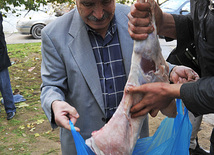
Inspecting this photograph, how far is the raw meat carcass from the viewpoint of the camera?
1.63m

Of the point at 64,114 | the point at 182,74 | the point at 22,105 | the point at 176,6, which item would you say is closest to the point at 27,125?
the point at 22,105

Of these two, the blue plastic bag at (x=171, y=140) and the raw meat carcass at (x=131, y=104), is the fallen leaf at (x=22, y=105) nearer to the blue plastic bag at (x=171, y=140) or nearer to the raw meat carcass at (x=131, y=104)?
the blue plastic bag at (x=171, y=140)

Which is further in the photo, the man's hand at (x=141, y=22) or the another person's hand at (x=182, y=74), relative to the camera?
the another person's hand at (x=182, y=74)

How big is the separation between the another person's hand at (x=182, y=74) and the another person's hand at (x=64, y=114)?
848 millimetres

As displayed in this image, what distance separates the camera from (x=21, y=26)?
40.3ft

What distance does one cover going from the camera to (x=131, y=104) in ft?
5.58

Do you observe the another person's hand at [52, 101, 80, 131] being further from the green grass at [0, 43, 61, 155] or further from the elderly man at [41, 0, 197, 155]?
the green grass at [0, 43, 61, 155]

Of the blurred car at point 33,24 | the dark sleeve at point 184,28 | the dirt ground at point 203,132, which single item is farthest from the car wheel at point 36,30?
the dark sleeve at point 184,28

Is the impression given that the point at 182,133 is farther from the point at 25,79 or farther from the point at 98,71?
the point at 25,79

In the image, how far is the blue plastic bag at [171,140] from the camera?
75.7 inches

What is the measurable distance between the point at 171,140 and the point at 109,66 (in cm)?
75

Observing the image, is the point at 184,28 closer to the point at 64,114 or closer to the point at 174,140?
the point at 174,140

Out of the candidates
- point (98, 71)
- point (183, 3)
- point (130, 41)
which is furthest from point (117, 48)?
point (183, 3)

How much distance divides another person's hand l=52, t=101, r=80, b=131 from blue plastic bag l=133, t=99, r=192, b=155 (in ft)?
2.19
